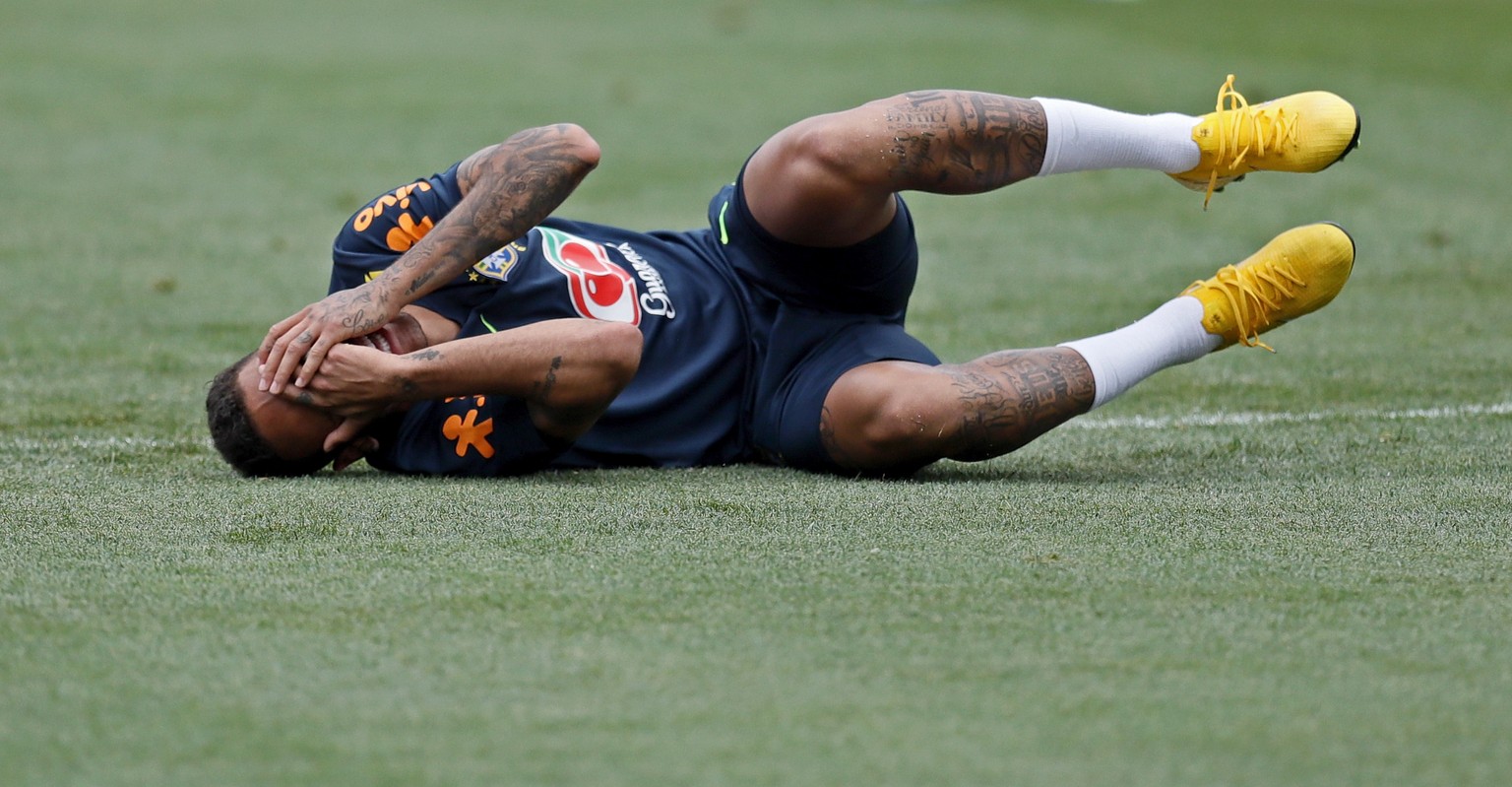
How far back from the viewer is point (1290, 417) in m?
3.50

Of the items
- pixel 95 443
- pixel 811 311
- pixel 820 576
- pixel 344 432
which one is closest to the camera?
pixel 820 576

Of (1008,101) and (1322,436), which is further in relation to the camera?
(1322,436)

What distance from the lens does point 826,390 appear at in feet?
9.74

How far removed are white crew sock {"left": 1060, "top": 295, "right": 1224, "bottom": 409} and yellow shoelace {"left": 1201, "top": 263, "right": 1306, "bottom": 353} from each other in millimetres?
57

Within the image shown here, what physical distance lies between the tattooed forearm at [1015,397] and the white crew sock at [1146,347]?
29 millimetres

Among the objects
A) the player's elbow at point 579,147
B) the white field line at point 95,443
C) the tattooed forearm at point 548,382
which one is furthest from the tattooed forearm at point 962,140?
the white field line at point 95,443

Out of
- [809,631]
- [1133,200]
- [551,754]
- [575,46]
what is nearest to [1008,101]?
[809,631]

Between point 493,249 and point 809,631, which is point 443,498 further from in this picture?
point 809,631

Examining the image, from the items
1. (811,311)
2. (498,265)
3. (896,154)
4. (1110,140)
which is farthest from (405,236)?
(1110,140)

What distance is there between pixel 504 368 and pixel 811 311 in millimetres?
626

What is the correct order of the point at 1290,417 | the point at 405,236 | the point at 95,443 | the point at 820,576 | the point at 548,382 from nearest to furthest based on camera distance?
1. the point at 820,576
2. the point at 548,382
3. the point at 405,236
4. the point at 95,443
5. the point at 1290,417

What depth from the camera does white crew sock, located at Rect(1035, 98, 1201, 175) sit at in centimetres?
292

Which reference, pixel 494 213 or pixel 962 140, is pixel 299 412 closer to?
pixel 494 213

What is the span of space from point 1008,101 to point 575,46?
28.9ft
